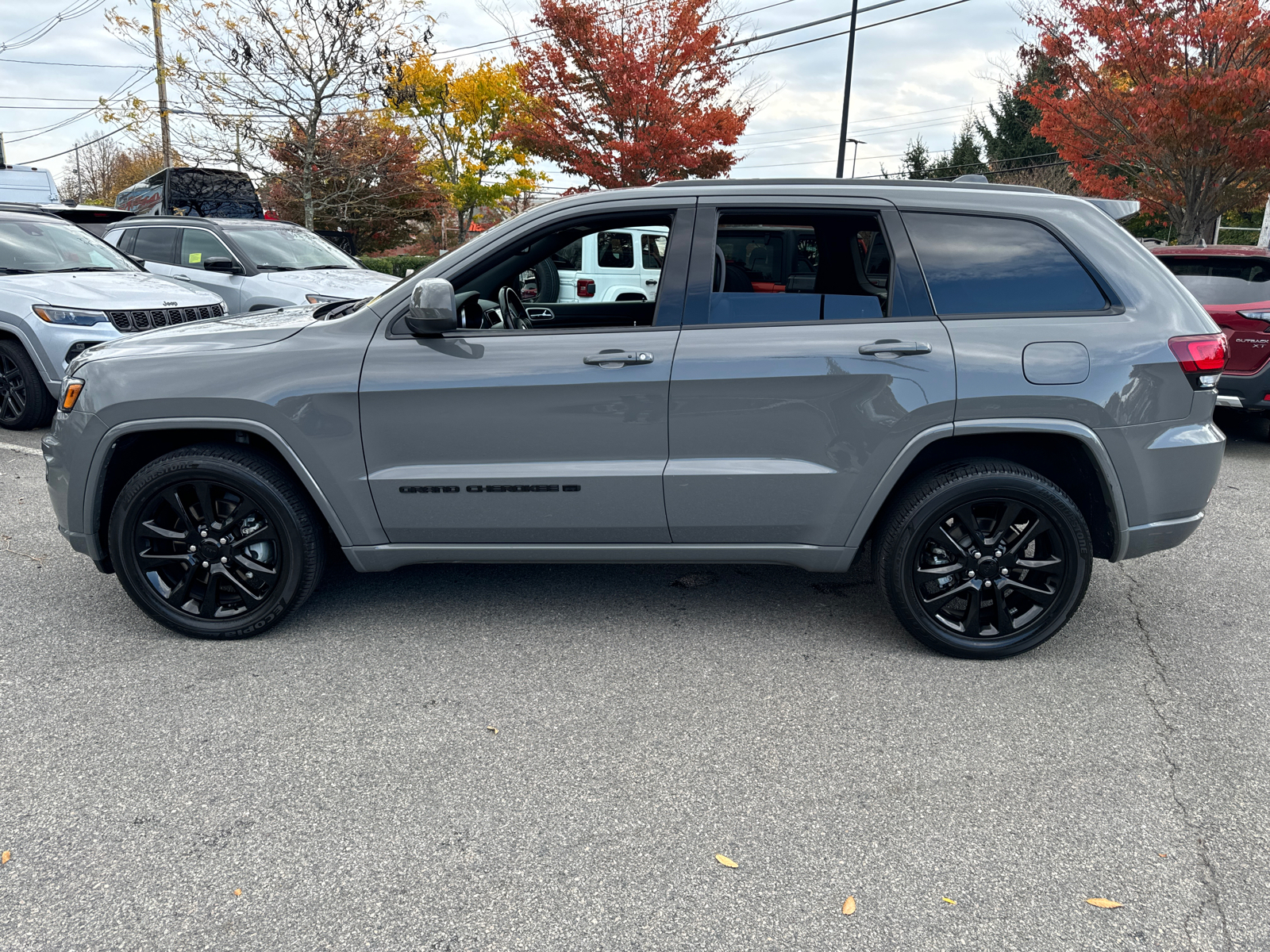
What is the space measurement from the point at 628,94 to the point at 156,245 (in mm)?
11753

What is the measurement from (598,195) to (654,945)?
2642 mm

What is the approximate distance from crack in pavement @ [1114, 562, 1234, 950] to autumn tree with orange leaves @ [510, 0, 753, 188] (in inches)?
677

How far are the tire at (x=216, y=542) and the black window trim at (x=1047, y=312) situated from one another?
261 centimetres

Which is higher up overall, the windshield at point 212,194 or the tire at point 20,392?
the windshield at point 212,194

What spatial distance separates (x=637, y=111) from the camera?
64.4 ft

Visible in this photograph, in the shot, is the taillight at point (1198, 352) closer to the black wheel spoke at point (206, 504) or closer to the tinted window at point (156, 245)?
→ the black wheel spoke at point (206, 504)

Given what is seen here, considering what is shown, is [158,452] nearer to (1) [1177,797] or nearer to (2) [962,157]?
(1) [1177,797]

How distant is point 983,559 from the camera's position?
3535 millimetres

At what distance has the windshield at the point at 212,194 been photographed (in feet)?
52.1

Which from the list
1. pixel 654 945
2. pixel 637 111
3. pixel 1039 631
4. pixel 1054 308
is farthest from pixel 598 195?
pixel 637 111

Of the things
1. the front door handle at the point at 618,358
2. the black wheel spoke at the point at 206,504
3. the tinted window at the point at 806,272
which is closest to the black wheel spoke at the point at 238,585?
the black wheel spoke at the point at 206,504

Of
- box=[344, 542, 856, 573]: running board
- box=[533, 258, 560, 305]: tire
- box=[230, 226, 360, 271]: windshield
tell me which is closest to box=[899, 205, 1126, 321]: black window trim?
box=[344, 542, 856, 573]: running board

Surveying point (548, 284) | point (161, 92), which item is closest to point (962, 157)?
point (161, 92)

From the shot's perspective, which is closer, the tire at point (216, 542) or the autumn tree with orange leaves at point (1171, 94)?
the tire at point (216, 542)
